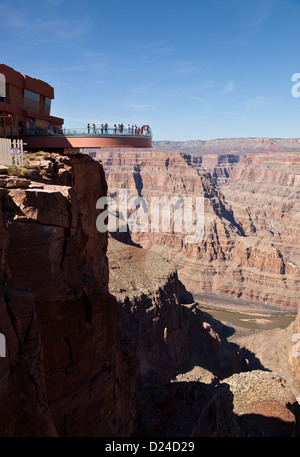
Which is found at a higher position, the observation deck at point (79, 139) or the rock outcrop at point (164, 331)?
the observation deck at point (79, 139)

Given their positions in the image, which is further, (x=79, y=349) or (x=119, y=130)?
(x=119, y=130)

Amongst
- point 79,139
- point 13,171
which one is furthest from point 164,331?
point 13,171

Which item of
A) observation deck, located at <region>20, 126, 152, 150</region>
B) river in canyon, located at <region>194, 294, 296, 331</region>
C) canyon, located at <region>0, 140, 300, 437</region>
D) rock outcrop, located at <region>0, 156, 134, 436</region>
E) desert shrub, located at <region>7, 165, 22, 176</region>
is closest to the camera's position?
rock outcrop, located at <region>0, 156, 134, 436</region>

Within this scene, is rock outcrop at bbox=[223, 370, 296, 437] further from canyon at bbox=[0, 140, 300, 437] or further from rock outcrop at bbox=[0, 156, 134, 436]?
rock outcrop at bbox=[0, 156, 134, 436]

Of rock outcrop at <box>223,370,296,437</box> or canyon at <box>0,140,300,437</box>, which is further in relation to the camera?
rock outcrop at <box>223,370,296,437</box>

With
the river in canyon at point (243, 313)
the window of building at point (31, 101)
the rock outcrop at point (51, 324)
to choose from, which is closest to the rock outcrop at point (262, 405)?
the rock outcrop at point (51, 324)

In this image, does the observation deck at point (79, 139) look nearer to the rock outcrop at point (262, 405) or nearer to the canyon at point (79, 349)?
the canyon at point (79, 349)

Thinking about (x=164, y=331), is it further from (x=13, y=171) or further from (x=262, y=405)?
(x=13, y=171)

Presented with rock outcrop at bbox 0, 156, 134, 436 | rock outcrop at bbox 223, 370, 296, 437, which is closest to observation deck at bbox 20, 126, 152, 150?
rock outcrop at bbox 0, 156, 134, 436
